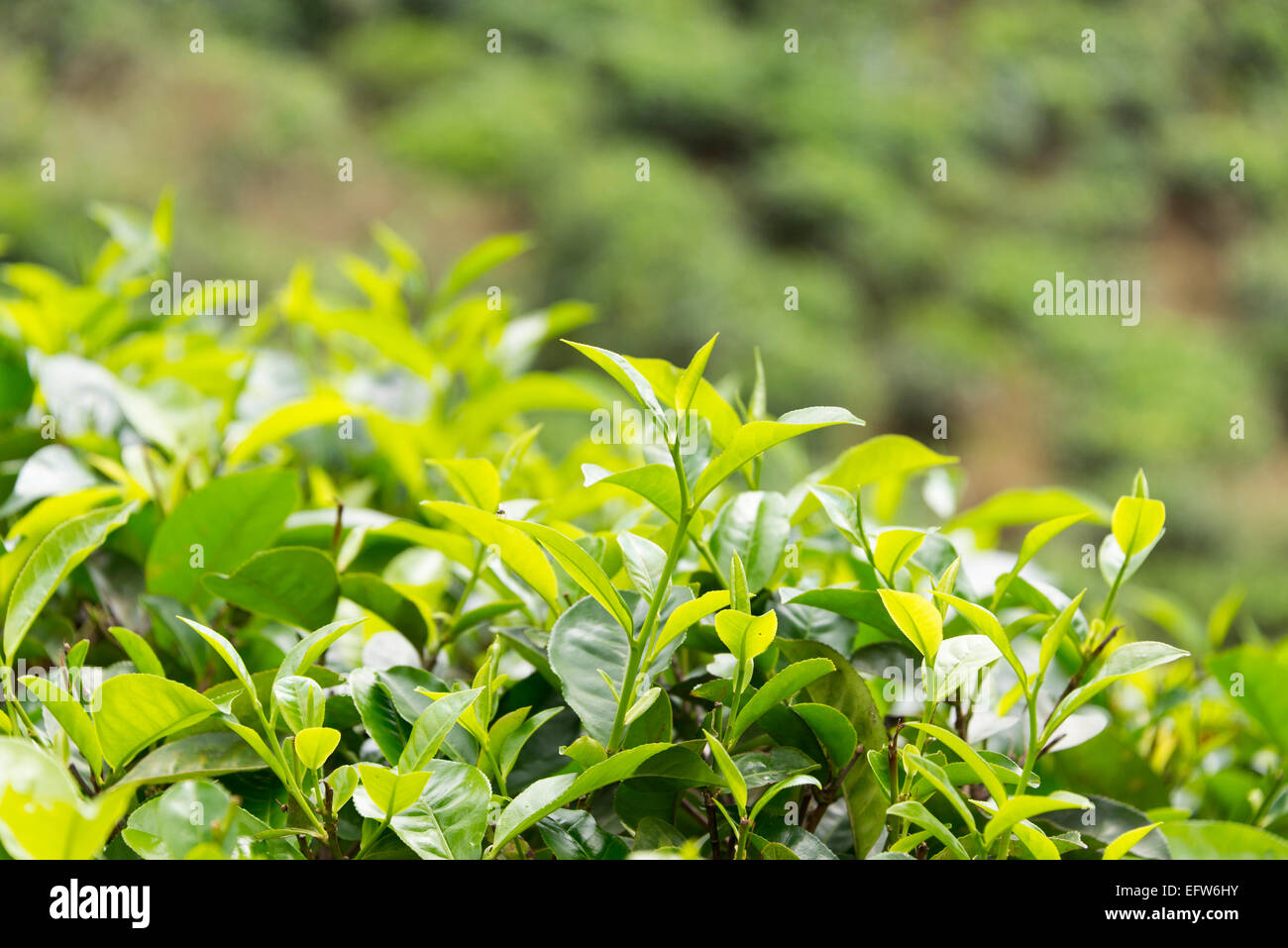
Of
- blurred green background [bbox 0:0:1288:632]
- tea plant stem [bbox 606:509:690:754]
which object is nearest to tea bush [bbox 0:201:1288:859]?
tea plant stem [bbox 606:509:690:754]

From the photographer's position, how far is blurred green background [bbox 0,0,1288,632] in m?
3.52

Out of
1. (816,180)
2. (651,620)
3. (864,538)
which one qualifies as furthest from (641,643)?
(816,180)

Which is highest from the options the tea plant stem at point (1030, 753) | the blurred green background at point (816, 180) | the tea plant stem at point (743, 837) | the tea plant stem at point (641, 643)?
the blurred green background at point (816, 180)

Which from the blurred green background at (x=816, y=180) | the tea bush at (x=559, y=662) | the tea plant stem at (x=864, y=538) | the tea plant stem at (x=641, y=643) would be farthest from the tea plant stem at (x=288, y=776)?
the blurred green background at (x=816, y=180)

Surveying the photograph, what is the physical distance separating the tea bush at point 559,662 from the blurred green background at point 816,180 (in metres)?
2.68

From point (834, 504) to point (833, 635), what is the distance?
61mm

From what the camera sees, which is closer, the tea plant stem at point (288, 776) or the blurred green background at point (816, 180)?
the tea plant stem at point (288, 776)

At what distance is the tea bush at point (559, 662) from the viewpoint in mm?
344

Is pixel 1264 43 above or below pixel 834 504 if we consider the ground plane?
above

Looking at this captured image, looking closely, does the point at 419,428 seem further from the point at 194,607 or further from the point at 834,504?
the point at 834,504

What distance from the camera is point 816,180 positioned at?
3975 mm

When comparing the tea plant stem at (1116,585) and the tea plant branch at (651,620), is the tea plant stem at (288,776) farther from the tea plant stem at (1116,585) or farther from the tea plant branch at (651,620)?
the tea plant stem at (1116,585)
